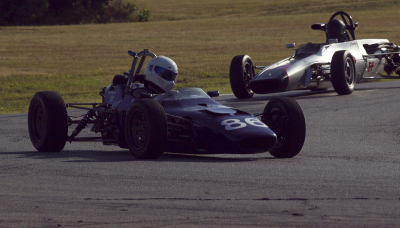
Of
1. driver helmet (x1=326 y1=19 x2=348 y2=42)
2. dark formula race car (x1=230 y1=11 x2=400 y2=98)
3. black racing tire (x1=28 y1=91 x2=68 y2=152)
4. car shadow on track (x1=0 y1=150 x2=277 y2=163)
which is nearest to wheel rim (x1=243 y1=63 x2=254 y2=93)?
dark formula race car (x1=230 y1=11 x2=400 y2=98)

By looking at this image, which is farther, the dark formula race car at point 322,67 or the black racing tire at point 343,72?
the black racing tire at point 343,72

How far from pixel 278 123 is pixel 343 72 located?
8.37m

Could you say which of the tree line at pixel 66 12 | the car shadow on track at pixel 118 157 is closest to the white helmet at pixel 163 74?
the car shadow on track at pixel 118 157

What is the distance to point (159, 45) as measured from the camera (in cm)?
3916

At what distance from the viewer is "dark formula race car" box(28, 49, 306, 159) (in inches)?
307

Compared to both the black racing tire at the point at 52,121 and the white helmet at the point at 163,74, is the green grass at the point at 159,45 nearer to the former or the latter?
the black racing tire at the point at 52,121

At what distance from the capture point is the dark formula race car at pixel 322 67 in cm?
1603

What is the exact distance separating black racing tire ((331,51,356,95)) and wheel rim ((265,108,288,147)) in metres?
8.23

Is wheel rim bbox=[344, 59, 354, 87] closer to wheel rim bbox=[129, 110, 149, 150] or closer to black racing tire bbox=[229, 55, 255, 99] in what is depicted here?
black racing tire bbox=[229, 55, 255, 99]

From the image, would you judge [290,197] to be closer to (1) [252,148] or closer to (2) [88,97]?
(1) [252,148]

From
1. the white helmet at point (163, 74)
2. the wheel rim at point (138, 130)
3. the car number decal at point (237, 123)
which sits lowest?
the wheel rim at point (138, 130)

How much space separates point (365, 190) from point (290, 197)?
0.76 meters

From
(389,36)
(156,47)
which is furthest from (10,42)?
(389,36)

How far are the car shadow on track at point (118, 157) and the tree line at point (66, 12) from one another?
50.7 meters
